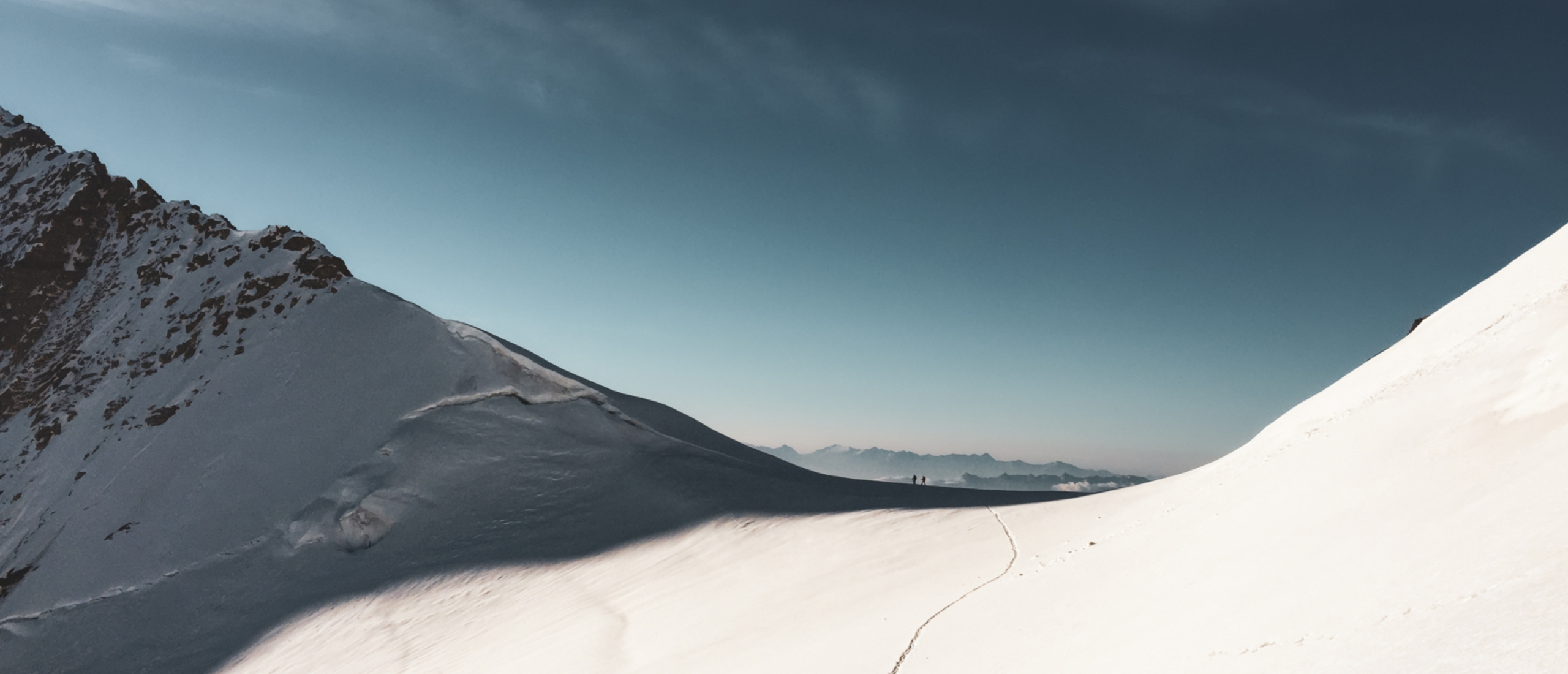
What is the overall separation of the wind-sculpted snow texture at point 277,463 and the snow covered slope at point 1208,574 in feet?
11.3

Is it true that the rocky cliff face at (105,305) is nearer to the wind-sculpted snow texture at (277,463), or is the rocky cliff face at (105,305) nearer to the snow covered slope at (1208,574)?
the wind-sculpted snow texture at (277,463)

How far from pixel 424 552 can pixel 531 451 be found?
17.1ft

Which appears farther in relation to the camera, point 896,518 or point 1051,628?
point 896,518

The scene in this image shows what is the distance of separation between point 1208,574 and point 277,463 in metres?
29.0

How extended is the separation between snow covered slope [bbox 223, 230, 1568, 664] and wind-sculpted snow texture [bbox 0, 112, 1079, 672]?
346 cm

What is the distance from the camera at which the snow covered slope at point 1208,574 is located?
5137mm

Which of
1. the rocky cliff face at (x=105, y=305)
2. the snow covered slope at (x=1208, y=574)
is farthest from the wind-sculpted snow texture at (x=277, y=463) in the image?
the snow covered slope at (x=1208, y=574)

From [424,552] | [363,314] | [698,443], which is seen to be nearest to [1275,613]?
[424,552]

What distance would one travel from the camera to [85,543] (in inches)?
998

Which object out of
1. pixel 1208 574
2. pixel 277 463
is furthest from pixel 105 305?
pixel 1208 574

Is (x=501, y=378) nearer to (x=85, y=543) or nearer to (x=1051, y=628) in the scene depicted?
(x=85, y=543)

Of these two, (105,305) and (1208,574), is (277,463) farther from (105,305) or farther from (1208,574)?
(1208,574)

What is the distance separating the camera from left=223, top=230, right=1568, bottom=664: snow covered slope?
16.9ft

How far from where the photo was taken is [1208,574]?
784cm
